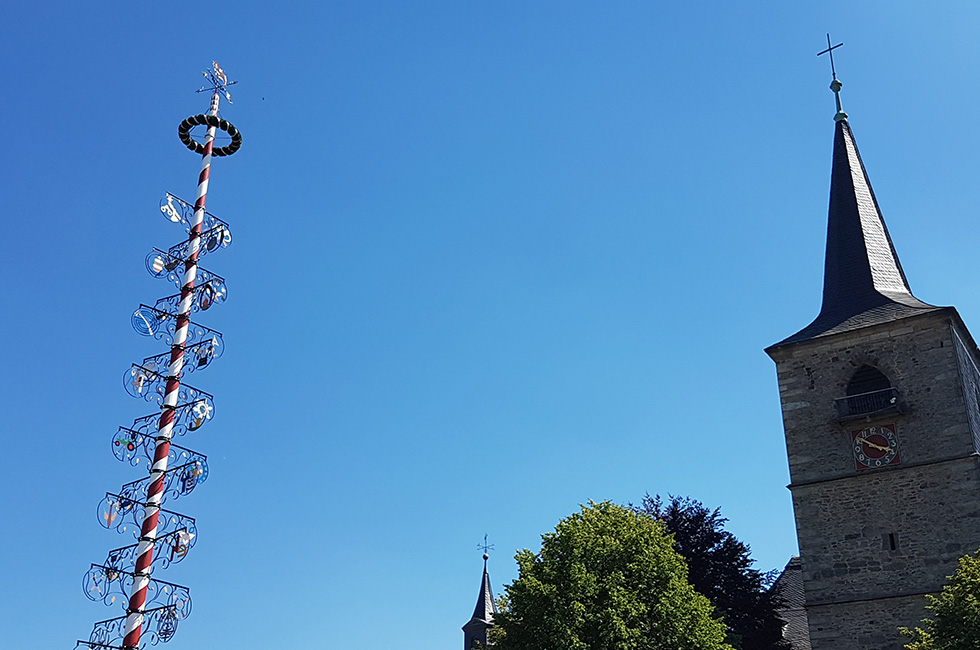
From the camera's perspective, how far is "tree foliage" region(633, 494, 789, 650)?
2561 centimetres

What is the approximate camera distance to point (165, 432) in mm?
12750

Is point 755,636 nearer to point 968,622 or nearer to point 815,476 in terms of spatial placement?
point 815,476

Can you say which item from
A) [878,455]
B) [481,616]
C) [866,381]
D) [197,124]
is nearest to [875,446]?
[878,455]

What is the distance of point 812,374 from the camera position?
2558 centimetres

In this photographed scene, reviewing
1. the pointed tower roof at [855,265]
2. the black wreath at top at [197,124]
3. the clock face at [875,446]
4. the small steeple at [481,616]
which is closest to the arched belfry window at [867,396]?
the clock face at [875,446]

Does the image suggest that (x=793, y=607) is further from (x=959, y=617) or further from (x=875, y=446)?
(x=959, y=617)

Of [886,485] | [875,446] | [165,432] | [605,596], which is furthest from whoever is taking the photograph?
[875,446]

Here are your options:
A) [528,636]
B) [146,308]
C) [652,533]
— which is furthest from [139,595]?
[652,533]

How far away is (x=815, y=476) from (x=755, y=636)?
15.0 ft

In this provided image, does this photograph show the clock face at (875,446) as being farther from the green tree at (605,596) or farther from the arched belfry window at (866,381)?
the green tree at (605,596)

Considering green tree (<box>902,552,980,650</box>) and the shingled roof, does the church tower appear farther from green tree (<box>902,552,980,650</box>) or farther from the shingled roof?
the shingled roof

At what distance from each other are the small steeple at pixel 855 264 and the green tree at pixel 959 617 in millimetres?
7699

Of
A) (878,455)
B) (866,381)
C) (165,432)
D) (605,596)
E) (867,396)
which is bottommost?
(605,596)

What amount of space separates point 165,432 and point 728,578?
17943 millimetres
